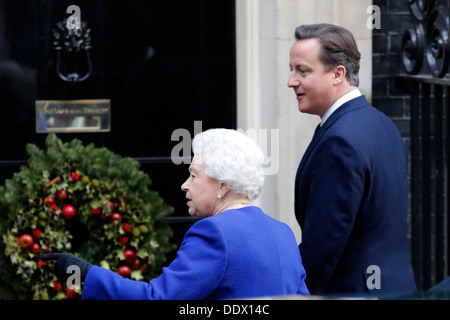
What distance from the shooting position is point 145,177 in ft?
16.1

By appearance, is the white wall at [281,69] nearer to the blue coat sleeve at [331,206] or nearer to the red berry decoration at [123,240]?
the red berry decoration at [123,240]

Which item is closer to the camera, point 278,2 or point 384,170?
point 384,170

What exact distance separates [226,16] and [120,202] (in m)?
1.51

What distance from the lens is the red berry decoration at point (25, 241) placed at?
4512 mm

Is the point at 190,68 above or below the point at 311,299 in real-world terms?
above

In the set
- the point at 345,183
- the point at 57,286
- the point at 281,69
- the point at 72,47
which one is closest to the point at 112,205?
the point at 57,286

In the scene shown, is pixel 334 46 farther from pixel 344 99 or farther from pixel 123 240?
pixel 123 240

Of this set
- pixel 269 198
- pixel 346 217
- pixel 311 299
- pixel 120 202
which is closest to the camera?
pixel 311 299

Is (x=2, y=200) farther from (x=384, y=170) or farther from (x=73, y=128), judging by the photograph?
(x=384, y=170)

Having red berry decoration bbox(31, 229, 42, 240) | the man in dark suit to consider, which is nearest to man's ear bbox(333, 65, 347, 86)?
the man in dark suit

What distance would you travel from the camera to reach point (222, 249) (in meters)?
2.48

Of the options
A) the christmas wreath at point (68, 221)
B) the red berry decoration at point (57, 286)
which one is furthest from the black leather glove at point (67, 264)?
the red berry decoration at point (57, 286)

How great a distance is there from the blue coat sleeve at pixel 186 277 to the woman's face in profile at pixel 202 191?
0.61 ft
